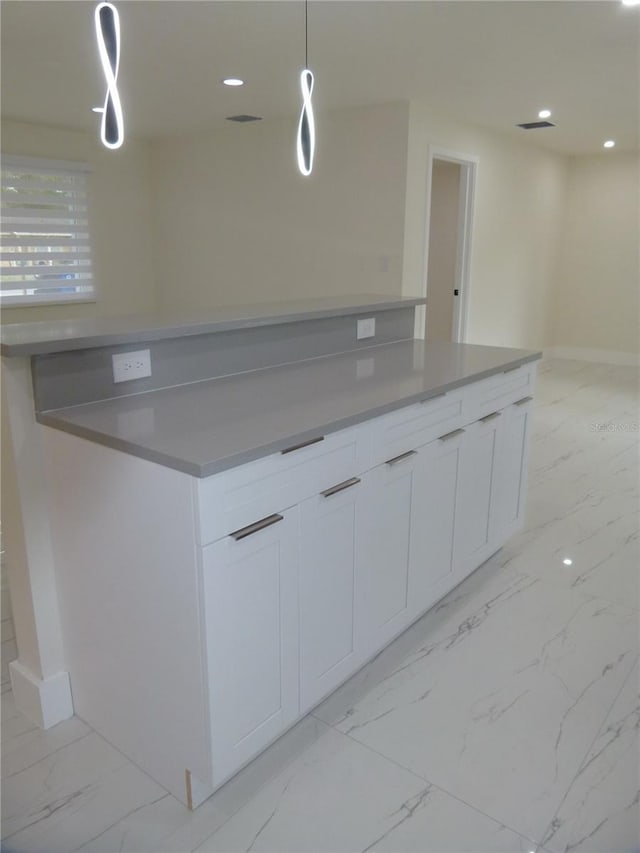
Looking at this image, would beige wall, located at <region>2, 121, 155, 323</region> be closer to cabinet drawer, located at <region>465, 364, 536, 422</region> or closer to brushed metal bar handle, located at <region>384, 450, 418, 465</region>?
cabinet drawer, located at <region>465, 364, 536, 422</region>

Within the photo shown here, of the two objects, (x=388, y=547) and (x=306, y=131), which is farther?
(x=306, y=131)

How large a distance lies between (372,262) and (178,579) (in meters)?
4.05

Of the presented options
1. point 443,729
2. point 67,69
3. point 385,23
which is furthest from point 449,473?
point 67,69

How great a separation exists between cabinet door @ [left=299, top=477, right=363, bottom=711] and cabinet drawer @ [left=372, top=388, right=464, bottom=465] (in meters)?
0.16

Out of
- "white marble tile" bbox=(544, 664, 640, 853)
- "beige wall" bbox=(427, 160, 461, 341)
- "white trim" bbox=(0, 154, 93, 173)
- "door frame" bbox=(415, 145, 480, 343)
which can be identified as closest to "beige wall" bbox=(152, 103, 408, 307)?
"door frame" bbox=(415, 145, 480, 343)

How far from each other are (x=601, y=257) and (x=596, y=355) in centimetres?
116

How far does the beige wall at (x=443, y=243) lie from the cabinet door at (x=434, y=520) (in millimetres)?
4640

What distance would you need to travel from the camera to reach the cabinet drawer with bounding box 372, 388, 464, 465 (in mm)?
1937

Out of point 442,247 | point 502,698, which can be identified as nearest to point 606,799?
point 502,698

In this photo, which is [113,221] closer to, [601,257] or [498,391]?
[498,391]

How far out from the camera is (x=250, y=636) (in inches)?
62.3

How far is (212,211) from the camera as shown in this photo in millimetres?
6270

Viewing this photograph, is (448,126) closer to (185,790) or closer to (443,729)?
(443,729)

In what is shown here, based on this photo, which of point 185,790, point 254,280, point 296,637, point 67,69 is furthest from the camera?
point 254,280
